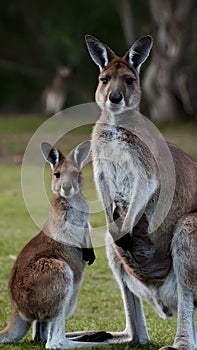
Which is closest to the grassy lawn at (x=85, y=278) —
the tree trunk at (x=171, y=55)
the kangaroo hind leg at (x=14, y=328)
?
the kangaroo hind leg at (x=14, y=328)

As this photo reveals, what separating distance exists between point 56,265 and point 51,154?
0.93m

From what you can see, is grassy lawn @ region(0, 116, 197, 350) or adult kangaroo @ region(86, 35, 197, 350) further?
grassy lawn @ region(0, 116, 197, 350)

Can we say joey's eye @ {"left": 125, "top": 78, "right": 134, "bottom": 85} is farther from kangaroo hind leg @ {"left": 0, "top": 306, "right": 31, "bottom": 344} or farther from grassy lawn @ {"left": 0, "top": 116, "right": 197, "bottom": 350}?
kangaroo hind leg @ {"left": 0, "top": 306, "right": 31, "bottom": 344}

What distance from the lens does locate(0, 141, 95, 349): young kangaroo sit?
4.75 metres

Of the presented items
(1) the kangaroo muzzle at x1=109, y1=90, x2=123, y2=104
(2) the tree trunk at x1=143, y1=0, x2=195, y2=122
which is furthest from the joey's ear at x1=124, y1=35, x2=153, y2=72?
(2) the tree trunk at x1=143, y1=0, x2=195, y2=122

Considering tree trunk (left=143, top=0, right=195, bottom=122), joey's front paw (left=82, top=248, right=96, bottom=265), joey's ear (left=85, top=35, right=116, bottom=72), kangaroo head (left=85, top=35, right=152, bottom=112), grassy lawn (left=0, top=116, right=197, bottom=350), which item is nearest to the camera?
kangaroo head (left=85, top=35, right=152, bottom=112)

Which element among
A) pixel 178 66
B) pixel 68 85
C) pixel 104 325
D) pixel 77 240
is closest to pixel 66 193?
pixel 77 240

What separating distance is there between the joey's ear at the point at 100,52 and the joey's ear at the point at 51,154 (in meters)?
0.67

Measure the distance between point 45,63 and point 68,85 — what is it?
1821 mm

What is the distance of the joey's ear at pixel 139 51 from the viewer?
16.5ft

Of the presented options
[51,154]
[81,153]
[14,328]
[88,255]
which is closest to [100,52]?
[81,153]

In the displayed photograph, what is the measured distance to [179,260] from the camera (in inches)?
188

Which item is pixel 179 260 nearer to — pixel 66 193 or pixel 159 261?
pixel 159 261

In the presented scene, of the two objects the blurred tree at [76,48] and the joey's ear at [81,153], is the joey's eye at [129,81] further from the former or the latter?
the blurred tree at [76,48]
